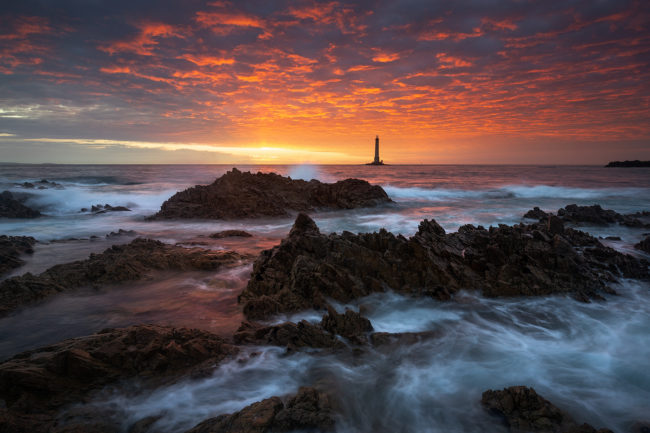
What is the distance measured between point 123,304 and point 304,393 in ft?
12.3

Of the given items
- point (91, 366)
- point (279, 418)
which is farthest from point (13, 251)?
point (279, 418)

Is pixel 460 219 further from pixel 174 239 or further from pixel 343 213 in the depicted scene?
pixel 174 239

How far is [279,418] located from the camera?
280 cm

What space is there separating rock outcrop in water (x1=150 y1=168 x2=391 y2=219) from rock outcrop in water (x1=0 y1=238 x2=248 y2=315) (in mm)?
7004

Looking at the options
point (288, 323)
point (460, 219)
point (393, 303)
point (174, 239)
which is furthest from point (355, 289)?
point (460, 219)

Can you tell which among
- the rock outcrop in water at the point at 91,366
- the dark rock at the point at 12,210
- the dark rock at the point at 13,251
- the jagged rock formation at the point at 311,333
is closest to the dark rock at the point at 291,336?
the jagged rock formation at the point at 311,333

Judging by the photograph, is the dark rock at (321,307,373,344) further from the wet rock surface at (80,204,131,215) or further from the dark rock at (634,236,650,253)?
the wet rock surface at (80,204,131,215)

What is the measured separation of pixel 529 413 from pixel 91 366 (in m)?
4.29

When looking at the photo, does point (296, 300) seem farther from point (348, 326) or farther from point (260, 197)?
point (260, 197)

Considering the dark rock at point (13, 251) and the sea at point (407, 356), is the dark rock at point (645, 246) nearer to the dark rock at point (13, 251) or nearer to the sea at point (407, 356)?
the sea at point (407, 356)

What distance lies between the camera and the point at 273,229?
1307 centimetres

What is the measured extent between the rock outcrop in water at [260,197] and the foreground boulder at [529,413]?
13.6 metres

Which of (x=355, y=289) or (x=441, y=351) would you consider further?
(x=355, y=289)

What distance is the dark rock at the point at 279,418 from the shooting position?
273cm
